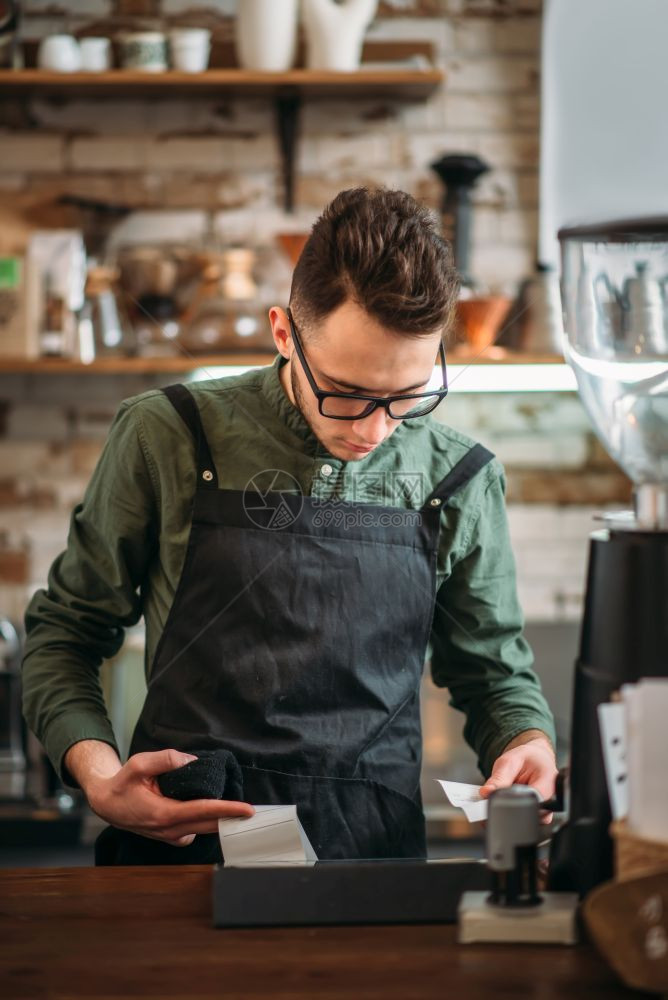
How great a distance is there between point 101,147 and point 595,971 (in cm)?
252

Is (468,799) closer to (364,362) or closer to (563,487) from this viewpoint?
(364,362)

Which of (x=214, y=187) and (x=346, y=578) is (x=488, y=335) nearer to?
(x=214, y=187)

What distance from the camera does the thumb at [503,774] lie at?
47.8 inches

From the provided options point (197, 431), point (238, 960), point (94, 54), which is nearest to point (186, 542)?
point (197, 431)

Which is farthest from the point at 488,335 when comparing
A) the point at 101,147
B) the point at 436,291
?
the point at 436,291

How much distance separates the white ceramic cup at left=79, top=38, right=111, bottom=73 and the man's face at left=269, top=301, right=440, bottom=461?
1.74m

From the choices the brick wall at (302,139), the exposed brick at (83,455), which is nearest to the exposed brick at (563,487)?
the brick wall at (302,139)

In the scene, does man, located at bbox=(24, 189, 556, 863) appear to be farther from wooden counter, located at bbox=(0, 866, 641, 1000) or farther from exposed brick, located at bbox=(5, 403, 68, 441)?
exposed brick, located at bbox=(5, 403, 68, 441)

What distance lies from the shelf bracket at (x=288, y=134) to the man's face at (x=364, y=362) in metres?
1.73

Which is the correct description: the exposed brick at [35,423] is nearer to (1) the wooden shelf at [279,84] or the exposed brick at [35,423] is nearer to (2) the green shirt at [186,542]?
(1) the wooden shelf at [279,84]

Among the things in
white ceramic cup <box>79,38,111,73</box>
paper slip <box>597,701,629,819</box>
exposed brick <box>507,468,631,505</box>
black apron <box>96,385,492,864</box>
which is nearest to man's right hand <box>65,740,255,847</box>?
black apron <box>96,385,492,864</box>

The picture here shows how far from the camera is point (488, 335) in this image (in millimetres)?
2740

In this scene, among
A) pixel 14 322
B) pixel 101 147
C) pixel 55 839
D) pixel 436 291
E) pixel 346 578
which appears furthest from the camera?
pixel 101 147

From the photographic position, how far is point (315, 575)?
4.50ft
